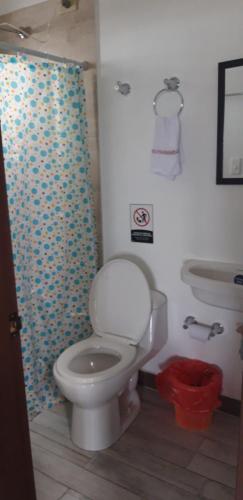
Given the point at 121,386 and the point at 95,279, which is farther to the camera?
the point at 95,279

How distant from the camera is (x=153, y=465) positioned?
5.99 ft

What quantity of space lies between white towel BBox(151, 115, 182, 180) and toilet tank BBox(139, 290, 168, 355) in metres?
0.69

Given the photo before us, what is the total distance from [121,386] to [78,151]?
1287 mm

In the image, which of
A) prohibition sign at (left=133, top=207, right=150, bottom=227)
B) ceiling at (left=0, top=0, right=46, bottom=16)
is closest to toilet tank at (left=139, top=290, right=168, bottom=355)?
prohibition sign at (left=133, top=207, right=150, bottom=227)

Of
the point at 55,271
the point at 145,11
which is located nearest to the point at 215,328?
the point at 55,271

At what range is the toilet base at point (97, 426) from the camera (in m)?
1.90

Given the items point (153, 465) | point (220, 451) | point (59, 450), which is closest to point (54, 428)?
point (59, 450)

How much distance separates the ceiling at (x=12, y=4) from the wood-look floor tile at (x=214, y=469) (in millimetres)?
2756

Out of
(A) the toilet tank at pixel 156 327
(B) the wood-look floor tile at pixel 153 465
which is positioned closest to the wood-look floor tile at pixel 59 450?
(B) the wood-look floor tile at pixel 153 465

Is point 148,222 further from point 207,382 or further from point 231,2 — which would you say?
point 231,2

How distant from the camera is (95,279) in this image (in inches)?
88.7

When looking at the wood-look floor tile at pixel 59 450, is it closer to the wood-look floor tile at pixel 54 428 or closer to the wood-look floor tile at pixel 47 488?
the wood-look floor tile at pixel 54 428

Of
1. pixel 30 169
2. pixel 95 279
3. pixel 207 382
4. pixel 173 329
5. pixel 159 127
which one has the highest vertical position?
pixel 159 127

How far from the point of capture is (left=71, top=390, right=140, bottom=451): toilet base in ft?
6.22
